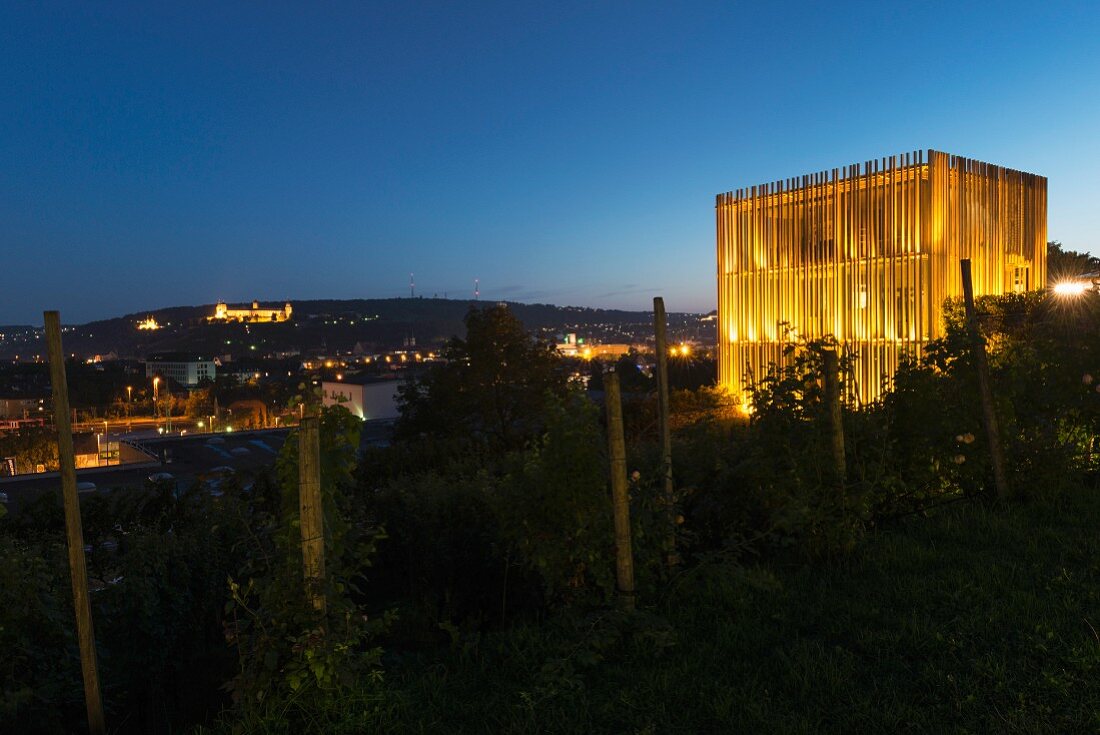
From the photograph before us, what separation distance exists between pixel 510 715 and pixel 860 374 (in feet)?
45.6

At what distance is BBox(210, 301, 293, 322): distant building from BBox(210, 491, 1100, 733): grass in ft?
415

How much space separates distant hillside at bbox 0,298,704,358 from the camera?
100438 mm

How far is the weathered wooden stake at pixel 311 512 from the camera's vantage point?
266 centimetres

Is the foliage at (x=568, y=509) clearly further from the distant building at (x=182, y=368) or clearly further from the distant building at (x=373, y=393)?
the distant building at (x=182, y=368)

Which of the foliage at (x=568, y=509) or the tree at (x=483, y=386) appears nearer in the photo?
the foliage at (x=568, y=509)

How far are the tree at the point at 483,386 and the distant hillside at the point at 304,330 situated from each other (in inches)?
2900

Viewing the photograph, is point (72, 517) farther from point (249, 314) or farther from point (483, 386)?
point (249, 314)

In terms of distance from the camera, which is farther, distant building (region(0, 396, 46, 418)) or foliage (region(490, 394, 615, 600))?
distant building (region(0, 396, 46, 418))

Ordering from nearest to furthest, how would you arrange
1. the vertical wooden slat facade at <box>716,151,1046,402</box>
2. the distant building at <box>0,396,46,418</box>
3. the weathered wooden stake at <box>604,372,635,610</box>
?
the weathered wooden stake at <box>604,372,635,610</box> → the vertical wooden slat facade at <box>716,151,1046,402</box> → the distant building at <box>0,396,46,418</box>

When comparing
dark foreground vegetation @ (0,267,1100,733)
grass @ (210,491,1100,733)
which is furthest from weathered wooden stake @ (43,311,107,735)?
grass @ (210,491,1100,733)

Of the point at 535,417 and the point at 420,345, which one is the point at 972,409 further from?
the point at 420,345

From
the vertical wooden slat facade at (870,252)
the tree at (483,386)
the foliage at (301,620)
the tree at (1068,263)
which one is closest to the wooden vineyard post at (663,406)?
the foliage at (301,620)

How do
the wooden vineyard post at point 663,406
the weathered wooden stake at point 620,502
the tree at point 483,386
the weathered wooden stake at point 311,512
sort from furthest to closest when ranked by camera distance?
1. the tree at point 483,386
2. the wooden vineyard post at point 663,406
3. the weathered wooden stake at point 620,502
4. the weathered wooden stake at point 311,512

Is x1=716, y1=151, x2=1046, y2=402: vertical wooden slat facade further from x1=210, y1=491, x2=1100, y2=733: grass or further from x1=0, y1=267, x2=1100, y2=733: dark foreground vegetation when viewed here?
x1=210, y1=491, x2=1100, y2=733: grass
